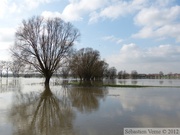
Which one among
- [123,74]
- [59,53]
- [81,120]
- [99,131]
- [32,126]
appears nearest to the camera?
[99,131]

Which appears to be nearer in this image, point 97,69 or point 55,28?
point 55,28

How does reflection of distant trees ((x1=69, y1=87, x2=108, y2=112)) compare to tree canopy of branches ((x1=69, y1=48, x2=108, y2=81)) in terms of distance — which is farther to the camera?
tree canopy of branches ((x1=69, y1=48, x2=108, y2=81))

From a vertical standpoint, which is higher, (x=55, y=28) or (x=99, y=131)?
(x=55, y=28)

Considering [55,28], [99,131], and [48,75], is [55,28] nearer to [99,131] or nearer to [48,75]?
[48,75]

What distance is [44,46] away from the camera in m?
43.5

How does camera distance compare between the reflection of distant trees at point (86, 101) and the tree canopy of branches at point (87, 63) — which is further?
the tree canopy of branches at point (87, 63)

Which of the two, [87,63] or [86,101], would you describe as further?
[87,63]

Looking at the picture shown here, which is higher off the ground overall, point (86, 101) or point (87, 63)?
point (87, 63)

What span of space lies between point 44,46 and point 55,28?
455 centimetres

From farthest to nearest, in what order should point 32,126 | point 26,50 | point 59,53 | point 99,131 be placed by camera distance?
point 59,53 → point 26,50 → point 32,126 → point 99,131

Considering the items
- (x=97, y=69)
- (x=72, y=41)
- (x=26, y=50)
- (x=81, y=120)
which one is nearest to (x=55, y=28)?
(x=72, y=41)

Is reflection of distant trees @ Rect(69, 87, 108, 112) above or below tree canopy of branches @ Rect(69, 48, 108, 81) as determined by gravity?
below

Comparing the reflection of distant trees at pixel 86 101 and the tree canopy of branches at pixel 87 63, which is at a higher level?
the tree canopy of branches at pixel 87 63

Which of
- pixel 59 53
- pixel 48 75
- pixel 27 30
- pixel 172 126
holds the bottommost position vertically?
pixel 172 126
